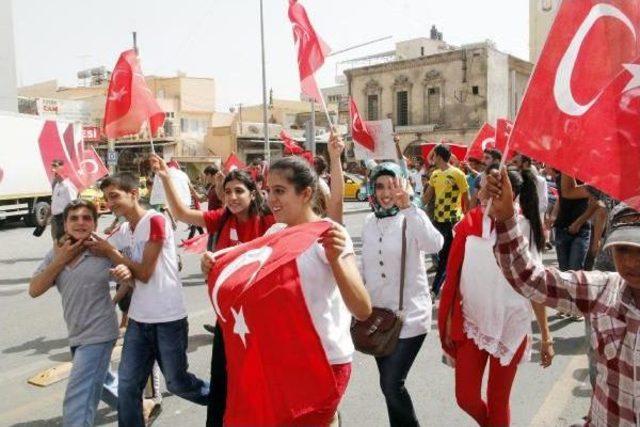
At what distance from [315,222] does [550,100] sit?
3.16 ft

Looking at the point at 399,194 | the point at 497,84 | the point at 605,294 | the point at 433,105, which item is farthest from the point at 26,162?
the point at 497,84

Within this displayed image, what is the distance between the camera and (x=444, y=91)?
132 ft

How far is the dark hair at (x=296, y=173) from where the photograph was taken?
2582mm

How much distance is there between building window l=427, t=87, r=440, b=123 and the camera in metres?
40.9

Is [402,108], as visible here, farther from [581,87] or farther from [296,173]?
[581,87]

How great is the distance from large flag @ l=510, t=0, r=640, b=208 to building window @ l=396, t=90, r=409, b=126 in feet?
135

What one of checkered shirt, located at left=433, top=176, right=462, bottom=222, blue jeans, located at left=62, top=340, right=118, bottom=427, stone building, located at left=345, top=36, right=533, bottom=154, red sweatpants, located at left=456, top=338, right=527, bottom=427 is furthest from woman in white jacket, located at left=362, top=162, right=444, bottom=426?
stone building, located at left=345, top=36, right=533, bottom=154

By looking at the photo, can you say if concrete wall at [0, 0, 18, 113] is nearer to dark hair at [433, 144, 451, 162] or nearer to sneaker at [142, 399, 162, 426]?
dark hair at [433, 144, 451, 162]

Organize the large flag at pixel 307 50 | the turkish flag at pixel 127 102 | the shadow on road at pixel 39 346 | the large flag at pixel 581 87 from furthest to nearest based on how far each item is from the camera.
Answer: the shadow on road at pixel 39 346 → the large flag at pixel 307 50 → the turkish flag at pixel 127 102 → the large flag at pixel 581 87

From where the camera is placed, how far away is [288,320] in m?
2.32

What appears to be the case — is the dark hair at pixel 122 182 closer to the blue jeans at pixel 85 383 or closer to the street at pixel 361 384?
the blue jeans at pixel 85 383

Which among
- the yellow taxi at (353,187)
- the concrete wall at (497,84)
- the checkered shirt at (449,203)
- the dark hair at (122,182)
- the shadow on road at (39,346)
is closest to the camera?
the dark hair at (122,182)

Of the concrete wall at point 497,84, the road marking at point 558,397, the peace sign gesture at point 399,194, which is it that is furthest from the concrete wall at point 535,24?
the peace sign gesture at point 399,194

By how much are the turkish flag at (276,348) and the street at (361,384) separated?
3.24ft
